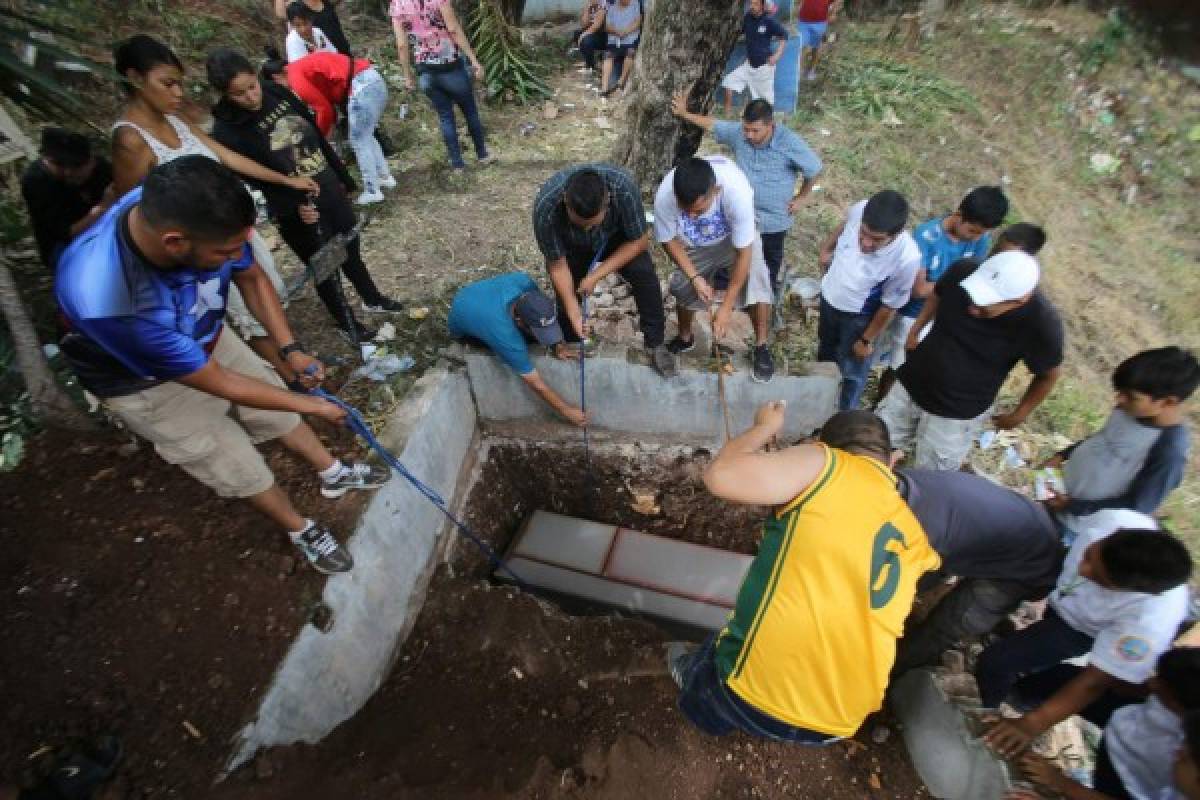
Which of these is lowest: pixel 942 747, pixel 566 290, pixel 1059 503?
pixel 942 747

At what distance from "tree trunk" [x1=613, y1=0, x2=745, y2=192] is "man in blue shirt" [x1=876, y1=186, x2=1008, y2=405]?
1837 mm

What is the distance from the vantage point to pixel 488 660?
3.04m

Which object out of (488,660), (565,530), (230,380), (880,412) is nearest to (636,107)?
(880,412)

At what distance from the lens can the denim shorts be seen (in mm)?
6852

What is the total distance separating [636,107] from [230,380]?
3.55 meters

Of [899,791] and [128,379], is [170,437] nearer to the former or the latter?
[128,379]

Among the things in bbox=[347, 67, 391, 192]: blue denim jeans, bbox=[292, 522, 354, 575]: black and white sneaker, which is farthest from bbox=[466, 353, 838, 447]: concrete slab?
bbox=[347, 67, 391, 192]: blue denim jeans

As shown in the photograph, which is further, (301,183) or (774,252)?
(774,252)

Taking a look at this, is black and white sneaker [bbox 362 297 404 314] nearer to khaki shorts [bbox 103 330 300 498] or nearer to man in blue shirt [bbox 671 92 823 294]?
khaki shorts [bbox 103 330 300 498]

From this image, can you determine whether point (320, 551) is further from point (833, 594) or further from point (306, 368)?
point (833, 594)

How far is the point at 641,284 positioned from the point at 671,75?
70.3 inches

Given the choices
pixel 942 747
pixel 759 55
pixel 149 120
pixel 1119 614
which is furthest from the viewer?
pixel 759 55

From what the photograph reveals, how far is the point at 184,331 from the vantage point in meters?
2.06

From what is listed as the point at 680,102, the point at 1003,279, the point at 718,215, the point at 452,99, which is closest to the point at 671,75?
the point at 680,102
